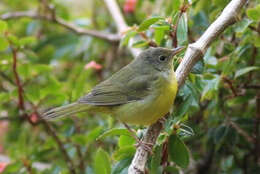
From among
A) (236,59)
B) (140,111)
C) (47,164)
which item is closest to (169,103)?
(140,111)

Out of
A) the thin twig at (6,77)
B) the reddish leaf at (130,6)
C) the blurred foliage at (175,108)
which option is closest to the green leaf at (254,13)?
the blurred foliage at (175,108)

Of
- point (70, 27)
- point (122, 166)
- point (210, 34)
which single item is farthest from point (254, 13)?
point (70, 27)

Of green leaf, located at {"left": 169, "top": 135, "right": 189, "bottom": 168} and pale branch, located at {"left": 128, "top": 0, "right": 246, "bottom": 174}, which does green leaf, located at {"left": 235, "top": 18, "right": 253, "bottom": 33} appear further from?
green leaf, located at {"left": 169, "top": 135, "right": 189, "bottom": 168}

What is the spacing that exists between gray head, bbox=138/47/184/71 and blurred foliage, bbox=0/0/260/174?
0.19 ft

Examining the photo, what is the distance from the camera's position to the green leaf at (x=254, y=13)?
2.25 m

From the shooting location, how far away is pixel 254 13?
2275 millimetres

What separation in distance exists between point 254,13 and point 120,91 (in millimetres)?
1115

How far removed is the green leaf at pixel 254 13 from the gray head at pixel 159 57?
24.0 inches

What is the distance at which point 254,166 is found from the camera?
2.74 metres

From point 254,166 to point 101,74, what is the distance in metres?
2.12

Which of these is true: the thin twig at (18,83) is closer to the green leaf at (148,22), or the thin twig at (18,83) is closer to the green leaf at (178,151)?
the green leaf at (148,22)

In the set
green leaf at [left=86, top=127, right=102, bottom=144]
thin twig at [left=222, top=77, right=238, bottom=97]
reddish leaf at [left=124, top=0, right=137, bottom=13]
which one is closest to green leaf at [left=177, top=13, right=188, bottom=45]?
thin twig at [left=222, top=77, right=238, bottom=97]

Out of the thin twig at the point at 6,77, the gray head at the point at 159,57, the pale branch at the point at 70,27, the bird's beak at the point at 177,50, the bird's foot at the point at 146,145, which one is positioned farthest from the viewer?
the pale branch at the point at 70,27

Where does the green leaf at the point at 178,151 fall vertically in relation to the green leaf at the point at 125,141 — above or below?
below
